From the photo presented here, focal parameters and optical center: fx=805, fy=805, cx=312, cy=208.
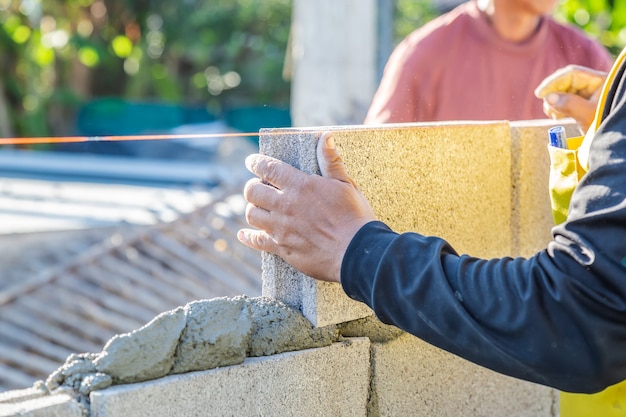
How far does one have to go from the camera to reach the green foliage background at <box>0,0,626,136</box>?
63.4 ft

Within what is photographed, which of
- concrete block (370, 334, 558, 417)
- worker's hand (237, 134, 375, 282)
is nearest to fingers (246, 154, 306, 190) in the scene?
worker's hand (237, 134, 375, 282)

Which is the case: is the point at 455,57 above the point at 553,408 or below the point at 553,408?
above

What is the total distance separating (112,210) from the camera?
9172mm

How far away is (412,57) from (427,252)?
1.83m

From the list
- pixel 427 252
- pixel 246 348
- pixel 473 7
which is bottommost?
pixel 246 348

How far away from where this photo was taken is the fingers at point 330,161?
1811mm

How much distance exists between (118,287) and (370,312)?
159 inches

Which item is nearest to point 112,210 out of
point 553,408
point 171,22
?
point 553,408

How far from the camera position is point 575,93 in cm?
242

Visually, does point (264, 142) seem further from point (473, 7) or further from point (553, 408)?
point (473, 7)

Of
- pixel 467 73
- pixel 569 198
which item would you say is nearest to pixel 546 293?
pixel 569 198

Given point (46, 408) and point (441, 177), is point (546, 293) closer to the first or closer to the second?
point (441, 177)

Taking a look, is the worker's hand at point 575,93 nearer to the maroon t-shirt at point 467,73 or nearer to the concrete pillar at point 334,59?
the maroon t-shirt at point 467,73

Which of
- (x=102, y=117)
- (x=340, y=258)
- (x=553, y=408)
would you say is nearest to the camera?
(x=340, y=258)
